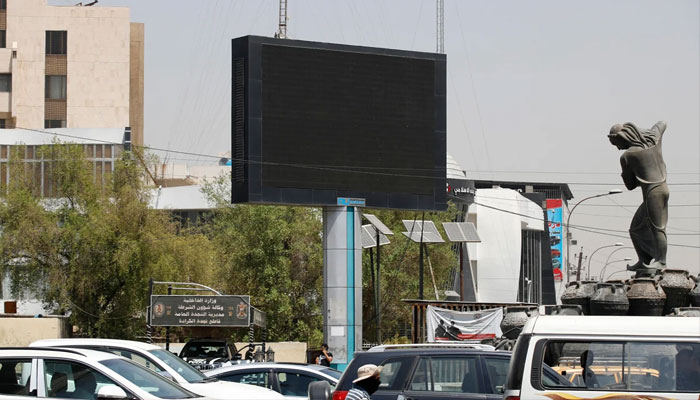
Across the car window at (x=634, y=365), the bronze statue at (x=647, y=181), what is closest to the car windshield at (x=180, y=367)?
the car window at (x=634, y=365)

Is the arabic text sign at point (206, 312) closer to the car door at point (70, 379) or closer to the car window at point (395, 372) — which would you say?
the car window at point (395, 372)

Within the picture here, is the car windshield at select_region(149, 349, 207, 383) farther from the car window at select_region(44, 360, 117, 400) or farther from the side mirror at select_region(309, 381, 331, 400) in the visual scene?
the car window at select_region(44, 360, 117, 400)

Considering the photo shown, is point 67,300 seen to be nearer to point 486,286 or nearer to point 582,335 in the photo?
point 582,335

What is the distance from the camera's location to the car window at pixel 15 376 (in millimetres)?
12078

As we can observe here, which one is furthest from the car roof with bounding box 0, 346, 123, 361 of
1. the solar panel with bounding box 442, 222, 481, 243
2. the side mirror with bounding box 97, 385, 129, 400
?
the solar panel with bounding box 442, 222, 481, 243

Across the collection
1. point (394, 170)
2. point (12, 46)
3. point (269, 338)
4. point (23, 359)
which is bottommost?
point (269, 338)

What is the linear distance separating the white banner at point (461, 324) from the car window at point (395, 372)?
20748 mm

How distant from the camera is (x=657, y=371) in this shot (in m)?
10.6

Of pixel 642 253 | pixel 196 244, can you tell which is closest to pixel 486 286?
pixel 196 244

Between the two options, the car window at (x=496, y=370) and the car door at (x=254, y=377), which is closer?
the car window at (x=496, y=370)

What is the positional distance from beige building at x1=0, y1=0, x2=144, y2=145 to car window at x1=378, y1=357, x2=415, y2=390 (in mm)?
A: 78017

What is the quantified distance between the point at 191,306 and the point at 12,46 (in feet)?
201

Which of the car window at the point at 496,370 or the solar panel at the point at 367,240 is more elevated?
the solar panel at the point at 367,240

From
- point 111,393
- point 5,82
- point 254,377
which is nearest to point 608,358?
point 111,393
